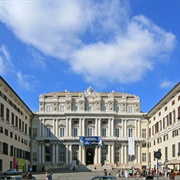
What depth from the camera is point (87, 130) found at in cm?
10119

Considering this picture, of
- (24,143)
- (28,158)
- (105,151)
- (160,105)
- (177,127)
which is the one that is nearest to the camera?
(177,127)

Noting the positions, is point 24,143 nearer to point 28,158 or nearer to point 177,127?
point 28,158

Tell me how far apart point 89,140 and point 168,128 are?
97.4 ft

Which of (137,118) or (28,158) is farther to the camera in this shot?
(137,118)

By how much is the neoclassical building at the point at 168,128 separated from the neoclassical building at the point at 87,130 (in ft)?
35.6

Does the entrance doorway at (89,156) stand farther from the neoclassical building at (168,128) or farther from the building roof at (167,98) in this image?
the building roof at (167,98)

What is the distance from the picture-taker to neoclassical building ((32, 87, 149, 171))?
98938 millimetres

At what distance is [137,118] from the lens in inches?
3984

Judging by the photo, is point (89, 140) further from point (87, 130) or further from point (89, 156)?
point (89, 156)

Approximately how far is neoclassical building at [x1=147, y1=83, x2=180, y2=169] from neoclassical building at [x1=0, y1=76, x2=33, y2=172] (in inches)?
1103

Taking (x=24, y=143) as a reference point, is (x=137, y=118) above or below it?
above

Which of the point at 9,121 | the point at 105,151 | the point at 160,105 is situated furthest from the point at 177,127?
the point at 105,151

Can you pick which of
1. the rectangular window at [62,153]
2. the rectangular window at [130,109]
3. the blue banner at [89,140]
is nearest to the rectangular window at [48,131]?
the rectangular window at [62,153]

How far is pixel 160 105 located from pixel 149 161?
22.2m
